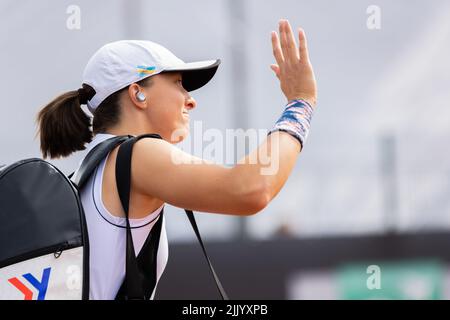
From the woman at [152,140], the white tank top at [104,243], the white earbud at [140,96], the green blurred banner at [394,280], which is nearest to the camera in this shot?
the woman at [152,140]

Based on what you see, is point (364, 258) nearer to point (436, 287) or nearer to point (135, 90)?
point (436, 287)

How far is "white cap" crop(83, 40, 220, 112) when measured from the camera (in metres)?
2.25

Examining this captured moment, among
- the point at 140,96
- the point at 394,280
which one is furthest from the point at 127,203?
the point at 394,280

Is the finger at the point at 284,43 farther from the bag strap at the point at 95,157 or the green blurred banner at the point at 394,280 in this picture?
the green blurred banner at the point at 394,280

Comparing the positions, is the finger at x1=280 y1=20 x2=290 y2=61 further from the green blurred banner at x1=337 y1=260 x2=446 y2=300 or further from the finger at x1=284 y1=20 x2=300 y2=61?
the green blurred banner at x1=337 y1=260 x2=446 y2=300

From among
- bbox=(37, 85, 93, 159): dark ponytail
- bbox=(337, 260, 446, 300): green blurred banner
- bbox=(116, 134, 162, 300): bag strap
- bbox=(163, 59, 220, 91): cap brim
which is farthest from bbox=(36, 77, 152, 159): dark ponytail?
bbox=(337, 260, 446, 300): green blurred banner

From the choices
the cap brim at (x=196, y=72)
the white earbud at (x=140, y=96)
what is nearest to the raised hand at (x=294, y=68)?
the cap brim at (x=196, y=72)

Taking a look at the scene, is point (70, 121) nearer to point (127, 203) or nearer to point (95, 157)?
point (95, 157)

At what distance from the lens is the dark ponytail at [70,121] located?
2287 mm

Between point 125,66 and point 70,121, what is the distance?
26 cm

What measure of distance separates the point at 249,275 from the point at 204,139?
5.56 m

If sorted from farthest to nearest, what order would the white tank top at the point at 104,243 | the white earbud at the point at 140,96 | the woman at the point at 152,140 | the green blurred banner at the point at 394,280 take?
the green blurred banner at the point at 394,280 < the white earbud at the point at 140,96 < the white tank top at the point at 104,243 < the woman at the point at 152,140

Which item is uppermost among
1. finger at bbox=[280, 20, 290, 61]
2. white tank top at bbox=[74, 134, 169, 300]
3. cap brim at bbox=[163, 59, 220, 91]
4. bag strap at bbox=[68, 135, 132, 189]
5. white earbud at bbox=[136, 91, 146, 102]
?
finger at bbox=[280, 20, 290, 61]
